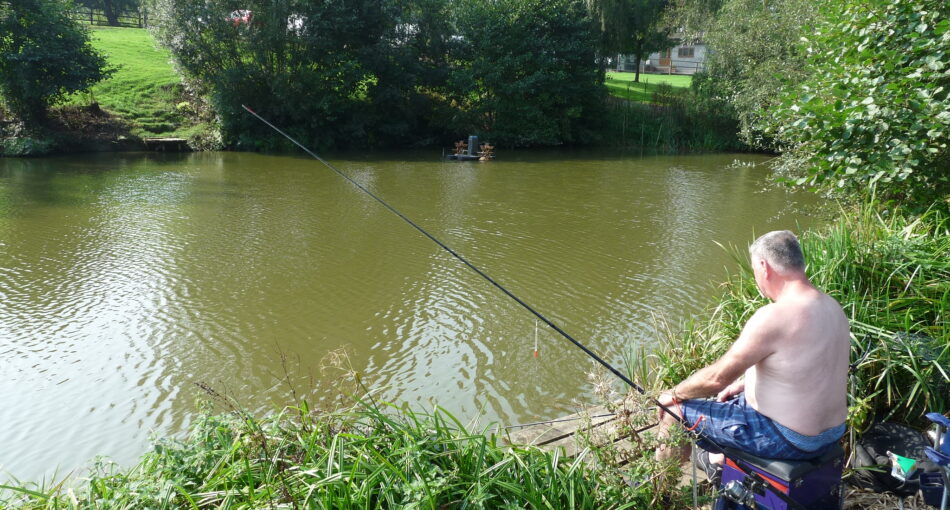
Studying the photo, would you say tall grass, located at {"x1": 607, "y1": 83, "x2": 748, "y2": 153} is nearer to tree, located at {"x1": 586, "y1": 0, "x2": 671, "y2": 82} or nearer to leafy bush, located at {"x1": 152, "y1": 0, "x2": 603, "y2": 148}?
leafy bush, located at {"x1": 152, "y1": 0, "x2": 603, "y2": 148}

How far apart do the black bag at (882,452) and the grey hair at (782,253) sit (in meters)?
1.17

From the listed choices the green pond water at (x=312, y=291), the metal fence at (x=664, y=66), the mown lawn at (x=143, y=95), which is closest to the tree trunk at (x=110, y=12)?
the mown lawn at (x=143, y=95)

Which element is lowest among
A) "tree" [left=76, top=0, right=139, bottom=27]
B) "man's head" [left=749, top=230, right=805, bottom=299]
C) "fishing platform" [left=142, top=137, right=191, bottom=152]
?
"man's head" [left=749, top=230, right=805, bottom=299]

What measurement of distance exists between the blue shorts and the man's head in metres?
0.50

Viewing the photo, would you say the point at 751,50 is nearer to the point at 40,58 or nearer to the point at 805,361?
the point at 805,361

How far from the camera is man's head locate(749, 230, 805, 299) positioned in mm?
2566

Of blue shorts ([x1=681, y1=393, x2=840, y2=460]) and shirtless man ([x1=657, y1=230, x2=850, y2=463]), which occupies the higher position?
shirtless man ([x1=657, y1=230, x2=850, y2=463])

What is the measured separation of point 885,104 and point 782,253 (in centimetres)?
341

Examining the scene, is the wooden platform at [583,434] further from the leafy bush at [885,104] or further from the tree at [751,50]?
the tree at [751,50]

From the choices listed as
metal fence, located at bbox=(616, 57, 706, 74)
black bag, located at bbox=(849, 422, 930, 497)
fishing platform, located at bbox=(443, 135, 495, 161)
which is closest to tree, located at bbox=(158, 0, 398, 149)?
fishing platform, located at bbox=(443, 135, 495, 161)

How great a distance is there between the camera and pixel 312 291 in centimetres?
805

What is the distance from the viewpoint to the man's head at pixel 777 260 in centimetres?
257

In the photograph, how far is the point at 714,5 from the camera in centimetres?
2466

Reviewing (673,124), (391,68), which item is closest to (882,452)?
(391,68)
